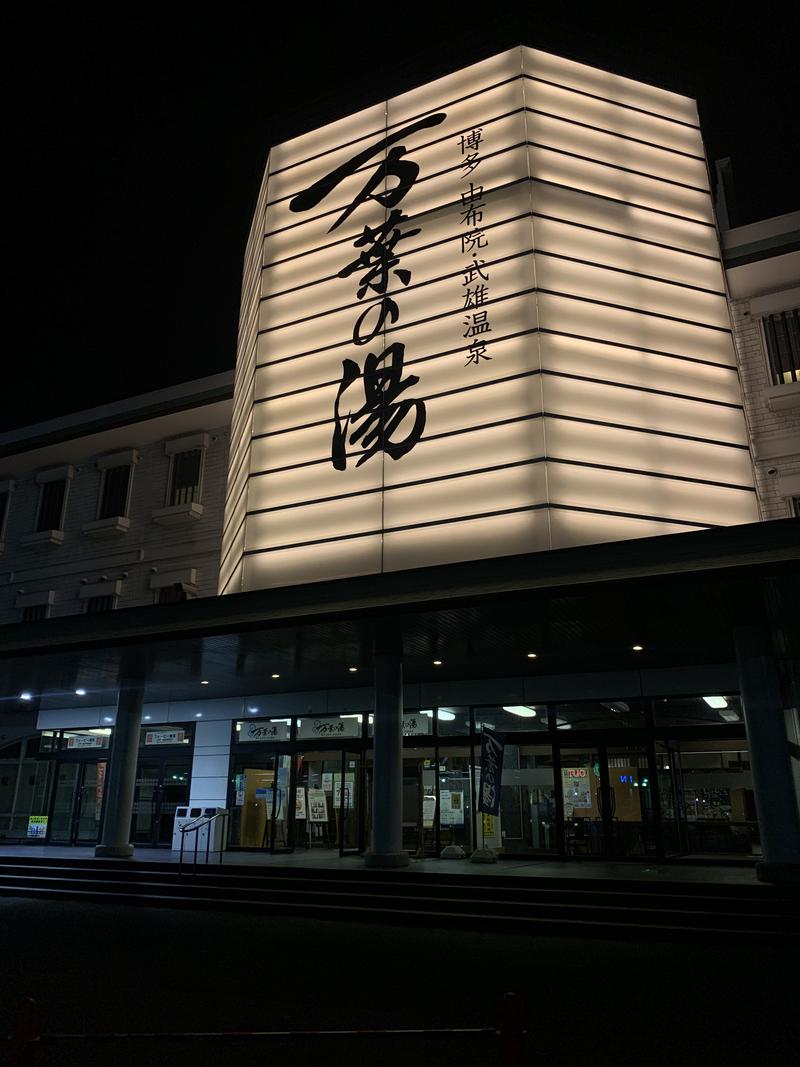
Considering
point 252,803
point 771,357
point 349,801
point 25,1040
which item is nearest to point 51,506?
point 252,803

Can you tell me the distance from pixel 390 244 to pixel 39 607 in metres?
14.5

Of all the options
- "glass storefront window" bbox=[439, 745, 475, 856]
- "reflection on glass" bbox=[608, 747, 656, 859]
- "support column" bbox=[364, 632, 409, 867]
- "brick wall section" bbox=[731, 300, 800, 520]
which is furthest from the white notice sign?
"brick wall section" bbox=[731, 300, 800, 520]

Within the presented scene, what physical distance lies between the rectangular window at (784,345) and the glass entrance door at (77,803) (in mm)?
18638

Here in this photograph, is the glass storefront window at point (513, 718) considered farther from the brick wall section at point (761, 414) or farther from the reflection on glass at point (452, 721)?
the brick wall section at point (761, 414)

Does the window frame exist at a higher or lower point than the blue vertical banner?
higher

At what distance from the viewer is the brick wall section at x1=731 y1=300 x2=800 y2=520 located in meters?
16.0

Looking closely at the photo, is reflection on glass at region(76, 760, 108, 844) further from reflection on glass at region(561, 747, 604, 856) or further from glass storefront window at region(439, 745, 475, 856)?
reflection on glass at region(561, 747, 604, 856)

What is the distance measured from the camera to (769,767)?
11.8m

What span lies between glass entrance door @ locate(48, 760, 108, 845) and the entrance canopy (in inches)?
187

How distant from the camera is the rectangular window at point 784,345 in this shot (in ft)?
54.3

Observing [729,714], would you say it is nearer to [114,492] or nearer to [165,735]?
[165,735]

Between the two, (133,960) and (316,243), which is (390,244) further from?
(133,960)

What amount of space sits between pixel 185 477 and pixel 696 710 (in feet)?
45.5

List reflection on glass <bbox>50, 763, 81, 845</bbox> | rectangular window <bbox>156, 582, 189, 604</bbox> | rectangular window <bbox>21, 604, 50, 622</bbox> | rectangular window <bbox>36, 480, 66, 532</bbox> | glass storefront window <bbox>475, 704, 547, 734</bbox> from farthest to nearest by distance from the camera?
1. rectangular window <bbox>36, 480, 66, 532</bbox>
2. rectangular window <bbox>21, 604, 50, 622</bbox>
3. reflection on glass <bbox>50, 763, 81, 845</bbox>
4. rectangular window <bbox>156, 582, 189, 604</bbox>
5. glass storefront window <bbox>475, 704, 547, 734</bbox>
